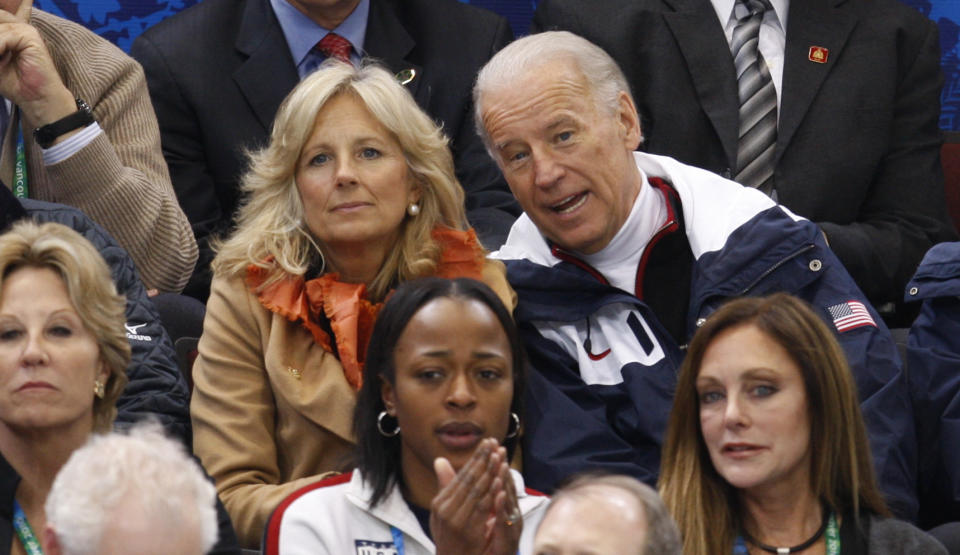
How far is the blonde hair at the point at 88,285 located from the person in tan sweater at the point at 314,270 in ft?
0.90

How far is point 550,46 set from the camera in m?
3.33

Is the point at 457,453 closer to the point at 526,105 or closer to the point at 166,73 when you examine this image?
the point at 526,105

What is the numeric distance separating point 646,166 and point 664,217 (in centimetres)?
15

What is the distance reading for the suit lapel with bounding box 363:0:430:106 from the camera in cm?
372

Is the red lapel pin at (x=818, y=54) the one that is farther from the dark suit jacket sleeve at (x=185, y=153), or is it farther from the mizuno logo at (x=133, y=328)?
the mizuno logo at (x=133, y=328)

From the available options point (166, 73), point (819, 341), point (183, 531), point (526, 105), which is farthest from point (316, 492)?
point (166, 73)

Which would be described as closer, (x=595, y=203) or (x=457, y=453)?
(x=457, y=453)

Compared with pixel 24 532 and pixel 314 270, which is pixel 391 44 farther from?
pixel 24 532

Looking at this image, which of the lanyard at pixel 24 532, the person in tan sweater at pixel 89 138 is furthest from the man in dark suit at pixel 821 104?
the lanyard at pixel 24 532

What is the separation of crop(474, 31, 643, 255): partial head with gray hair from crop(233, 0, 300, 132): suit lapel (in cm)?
55

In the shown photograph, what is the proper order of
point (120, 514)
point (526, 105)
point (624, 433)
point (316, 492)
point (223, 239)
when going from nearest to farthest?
point (120, 514), point (316, 492), point (624, 433), point (526, 105), point (223, 239)

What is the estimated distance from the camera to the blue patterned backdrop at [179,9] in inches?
158

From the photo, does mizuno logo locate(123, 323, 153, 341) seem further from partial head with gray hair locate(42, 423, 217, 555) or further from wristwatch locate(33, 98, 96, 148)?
partial head with gray hair locate(42, 423, 217, 555)

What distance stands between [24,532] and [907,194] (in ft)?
6.97
